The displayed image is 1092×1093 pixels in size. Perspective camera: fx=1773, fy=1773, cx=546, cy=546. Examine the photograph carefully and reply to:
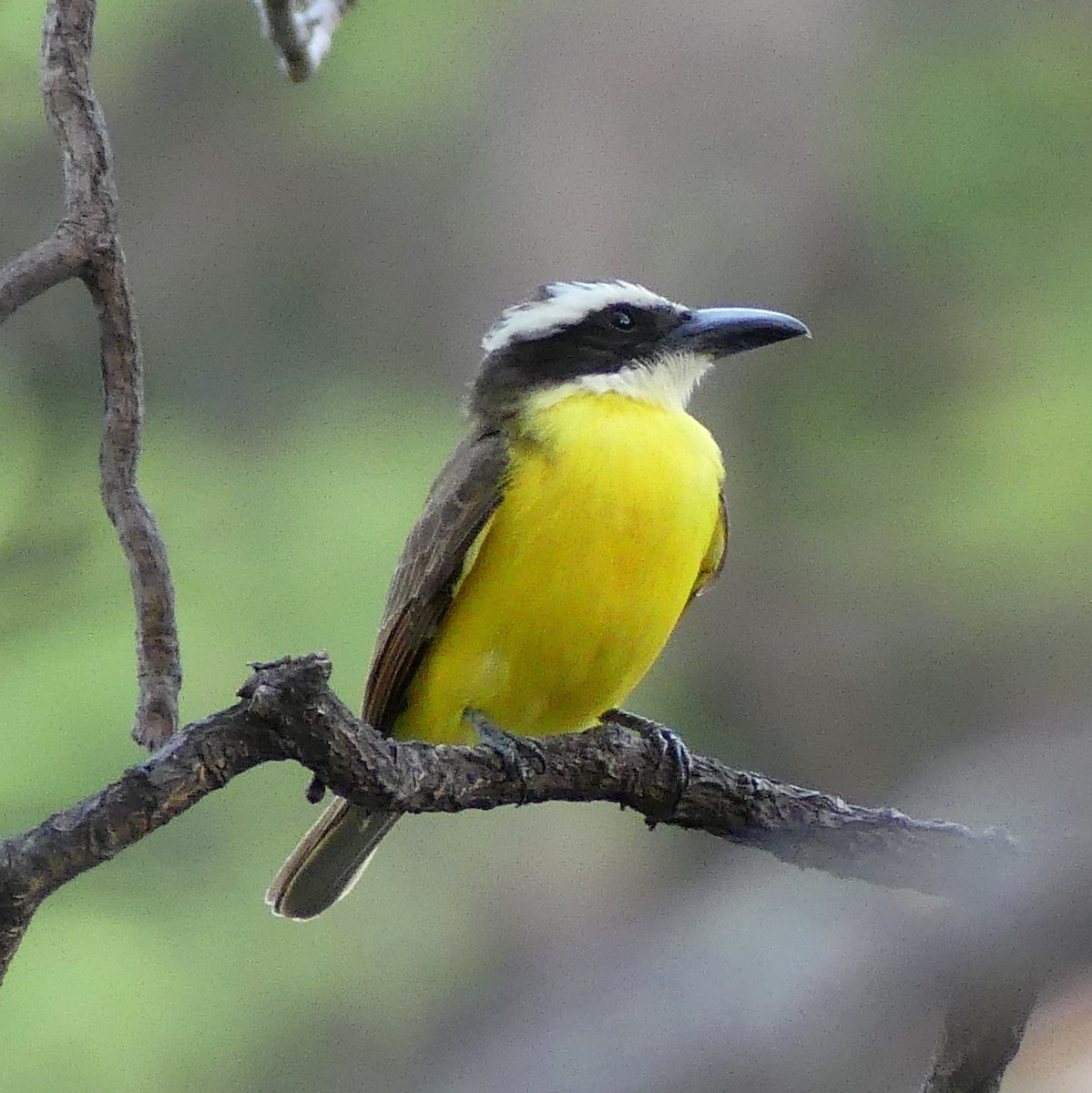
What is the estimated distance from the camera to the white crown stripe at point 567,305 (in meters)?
3.49

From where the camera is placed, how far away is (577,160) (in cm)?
655

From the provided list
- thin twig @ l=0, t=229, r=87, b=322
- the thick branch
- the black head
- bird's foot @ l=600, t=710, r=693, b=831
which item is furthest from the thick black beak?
thin twig @ l=0, t=229, r=87, b=322

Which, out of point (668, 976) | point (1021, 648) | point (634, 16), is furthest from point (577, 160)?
point (668, 976)

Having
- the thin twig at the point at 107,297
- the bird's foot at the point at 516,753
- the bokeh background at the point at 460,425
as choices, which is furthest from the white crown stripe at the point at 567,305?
the bokeh background at the point at 460,425

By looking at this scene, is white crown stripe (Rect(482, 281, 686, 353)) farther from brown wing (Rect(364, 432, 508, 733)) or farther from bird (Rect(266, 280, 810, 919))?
brown wing (Rect(364, 432, 508, 733))

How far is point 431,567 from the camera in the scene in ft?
10.2

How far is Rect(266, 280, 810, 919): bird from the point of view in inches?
119

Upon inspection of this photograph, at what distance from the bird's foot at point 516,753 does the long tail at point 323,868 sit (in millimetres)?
428

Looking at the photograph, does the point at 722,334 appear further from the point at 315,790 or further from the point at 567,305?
the point at 315,790

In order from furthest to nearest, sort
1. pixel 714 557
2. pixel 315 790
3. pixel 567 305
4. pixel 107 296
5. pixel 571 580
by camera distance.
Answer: pixel 567 305 < pixel 714 557 < pixel 571 580 < pixel 315 790 < pixel 107 296

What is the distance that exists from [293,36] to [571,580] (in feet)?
3.59

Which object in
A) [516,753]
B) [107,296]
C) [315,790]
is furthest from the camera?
[516,753]

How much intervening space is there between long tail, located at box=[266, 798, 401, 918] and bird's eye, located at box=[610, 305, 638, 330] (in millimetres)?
1043

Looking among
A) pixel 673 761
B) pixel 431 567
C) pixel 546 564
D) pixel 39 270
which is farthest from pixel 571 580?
pixel 39 270
